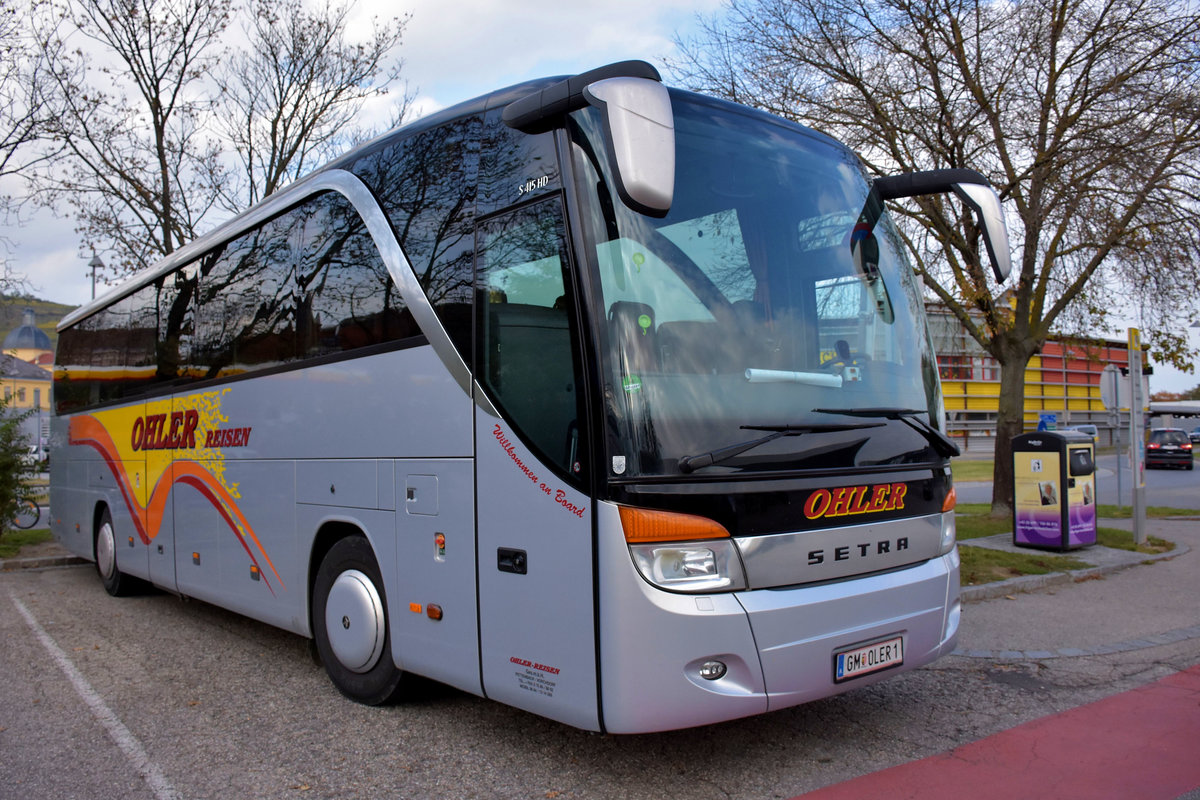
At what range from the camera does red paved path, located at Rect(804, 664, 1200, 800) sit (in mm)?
3949

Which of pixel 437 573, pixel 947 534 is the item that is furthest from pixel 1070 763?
pixel 437 573

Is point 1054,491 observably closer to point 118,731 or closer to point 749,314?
point 749,314

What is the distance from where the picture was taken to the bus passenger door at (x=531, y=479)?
3.81m

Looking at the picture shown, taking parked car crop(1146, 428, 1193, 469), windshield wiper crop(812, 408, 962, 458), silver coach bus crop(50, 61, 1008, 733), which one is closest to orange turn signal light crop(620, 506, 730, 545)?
silver coach bus crop(50, 61, 1008, 733)

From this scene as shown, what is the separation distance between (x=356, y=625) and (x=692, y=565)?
8.36 ft

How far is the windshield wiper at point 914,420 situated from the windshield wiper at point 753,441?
0.22 ft

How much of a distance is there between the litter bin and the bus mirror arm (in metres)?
7.10

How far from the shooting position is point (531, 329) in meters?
4.10

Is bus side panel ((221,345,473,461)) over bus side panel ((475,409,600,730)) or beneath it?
over

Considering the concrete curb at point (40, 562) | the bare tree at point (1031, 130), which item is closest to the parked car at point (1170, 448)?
the bare tree at point (1031, 130)

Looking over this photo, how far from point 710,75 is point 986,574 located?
317 inches

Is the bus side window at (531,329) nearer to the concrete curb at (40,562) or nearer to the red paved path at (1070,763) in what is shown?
the red paved path at (1070,763)

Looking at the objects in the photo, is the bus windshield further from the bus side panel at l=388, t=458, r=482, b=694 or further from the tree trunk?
the tree trunk

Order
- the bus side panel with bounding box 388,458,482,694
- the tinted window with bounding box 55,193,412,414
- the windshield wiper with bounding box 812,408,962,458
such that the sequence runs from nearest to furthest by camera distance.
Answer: the windshield wiper with bounding box 812,408,962,458
the bus side panel with bounding box 388,458,482,694
the tinted window with bounding box 55,193,412,414
